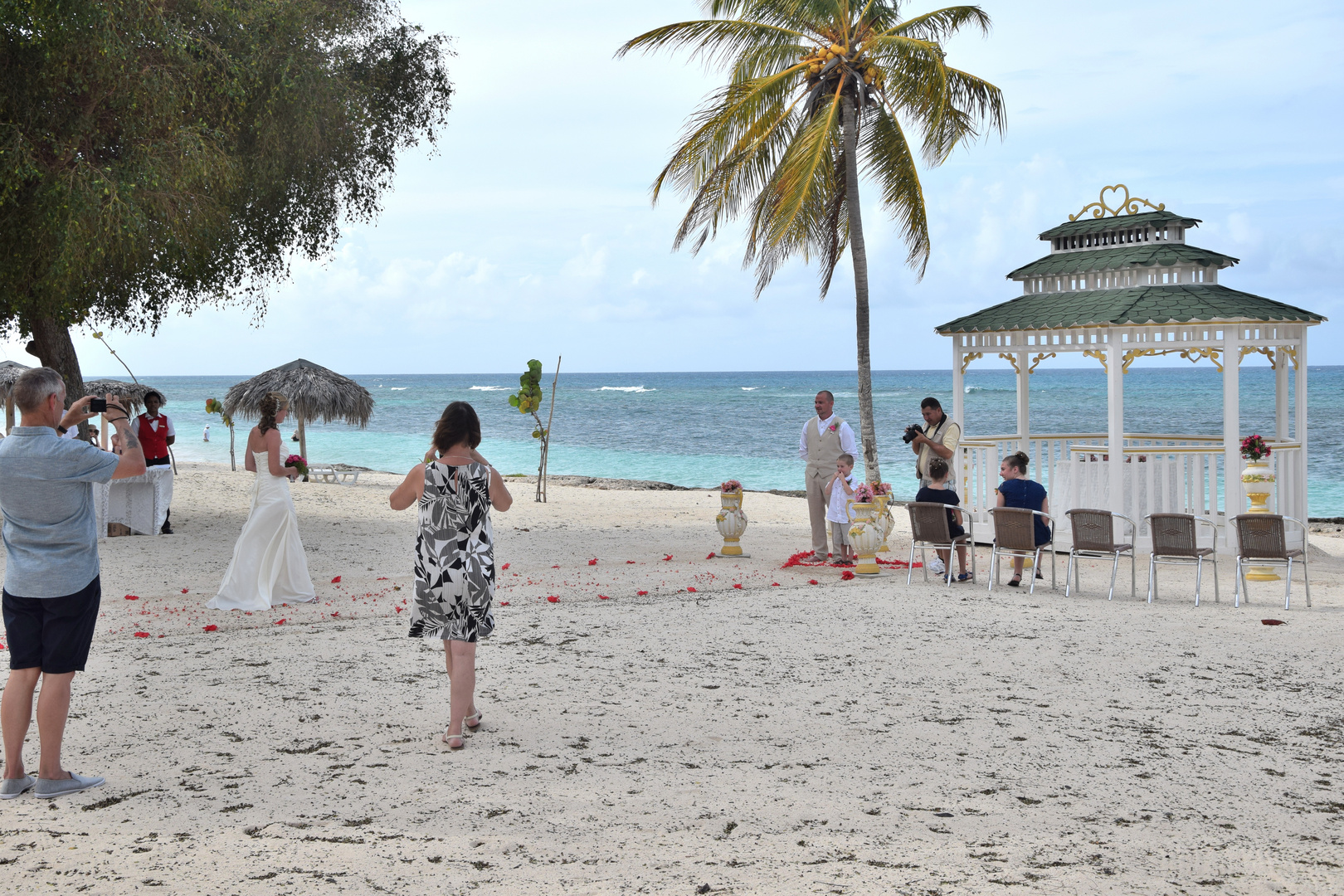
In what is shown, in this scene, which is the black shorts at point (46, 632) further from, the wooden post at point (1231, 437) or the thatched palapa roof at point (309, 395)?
the thatched palapa roof at point (309, 395)

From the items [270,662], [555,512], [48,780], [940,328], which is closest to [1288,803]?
[48,780]

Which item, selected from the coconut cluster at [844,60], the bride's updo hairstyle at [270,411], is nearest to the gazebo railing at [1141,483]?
the coconut cluster at [844,60]

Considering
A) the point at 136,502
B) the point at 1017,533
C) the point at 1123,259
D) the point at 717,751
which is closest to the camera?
the point at 717,751

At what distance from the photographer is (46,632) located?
4.14 meters

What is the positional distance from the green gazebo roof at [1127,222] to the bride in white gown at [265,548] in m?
8.96

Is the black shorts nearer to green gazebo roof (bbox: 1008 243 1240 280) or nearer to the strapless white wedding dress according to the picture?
the strapless white wedding dress

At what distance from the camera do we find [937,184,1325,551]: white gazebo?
35.9 ft

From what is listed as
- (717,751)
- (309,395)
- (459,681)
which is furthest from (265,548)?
(309,395)

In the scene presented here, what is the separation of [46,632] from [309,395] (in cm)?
1888

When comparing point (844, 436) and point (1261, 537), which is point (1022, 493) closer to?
point (844, 436)

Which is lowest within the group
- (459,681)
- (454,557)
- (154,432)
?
(459,681)

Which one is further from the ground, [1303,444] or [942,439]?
[942,439]

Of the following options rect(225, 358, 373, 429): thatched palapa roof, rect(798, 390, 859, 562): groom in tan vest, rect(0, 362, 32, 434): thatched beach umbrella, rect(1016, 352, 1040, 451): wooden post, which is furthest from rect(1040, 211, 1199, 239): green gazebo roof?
rect(0, 362, 32, 434): thatched beach umbrella

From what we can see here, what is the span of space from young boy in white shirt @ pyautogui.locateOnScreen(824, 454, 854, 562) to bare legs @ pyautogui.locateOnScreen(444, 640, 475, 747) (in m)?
5.63
